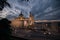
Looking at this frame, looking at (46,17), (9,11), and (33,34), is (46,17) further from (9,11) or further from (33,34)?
(9,11)

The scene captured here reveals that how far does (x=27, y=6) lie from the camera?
4.88 metres

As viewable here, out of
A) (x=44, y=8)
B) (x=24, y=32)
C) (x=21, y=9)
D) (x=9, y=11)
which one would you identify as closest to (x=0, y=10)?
(x=9, y=11)

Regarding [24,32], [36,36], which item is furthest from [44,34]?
[24,32]

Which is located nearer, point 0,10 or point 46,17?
point 46,17

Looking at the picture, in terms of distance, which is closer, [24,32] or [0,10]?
[24,32]

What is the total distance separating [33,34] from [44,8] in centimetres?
82

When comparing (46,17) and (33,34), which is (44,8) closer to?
(46,17)

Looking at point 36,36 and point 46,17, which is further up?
point 46,17

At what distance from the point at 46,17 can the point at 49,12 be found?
172 millimetres

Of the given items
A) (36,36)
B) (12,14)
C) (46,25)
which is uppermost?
(12,14)

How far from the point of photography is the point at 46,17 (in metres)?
4.74

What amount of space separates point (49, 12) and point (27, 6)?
675mm

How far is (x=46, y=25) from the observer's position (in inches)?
187

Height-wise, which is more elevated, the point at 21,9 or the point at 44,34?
the point at 21,9
